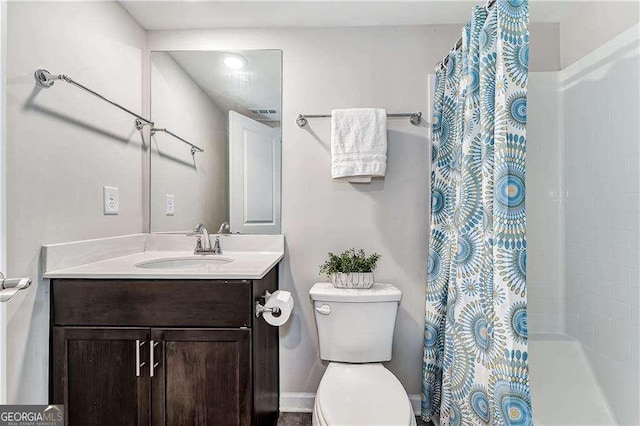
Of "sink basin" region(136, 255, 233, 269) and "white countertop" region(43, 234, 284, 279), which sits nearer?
"white countertop" region(43, 234, 284, 279)

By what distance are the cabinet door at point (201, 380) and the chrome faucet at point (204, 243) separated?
0.63 m

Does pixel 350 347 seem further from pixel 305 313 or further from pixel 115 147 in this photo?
pixel 115 147

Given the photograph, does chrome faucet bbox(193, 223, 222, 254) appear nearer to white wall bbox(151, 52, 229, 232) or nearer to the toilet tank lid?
white wall bbox(151, 52, 229, 232)

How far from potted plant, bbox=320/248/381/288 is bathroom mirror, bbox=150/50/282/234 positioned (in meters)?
Answer: 0.38

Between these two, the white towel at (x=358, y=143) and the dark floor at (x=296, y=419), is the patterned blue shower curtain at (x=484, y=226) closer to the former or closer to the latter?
the white towel at (x=358, y=143)

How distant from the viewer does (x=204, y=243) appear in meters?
1.78

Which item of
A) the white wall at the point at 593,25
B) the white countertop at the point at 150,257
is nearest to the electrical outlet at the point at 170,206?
the white countertop at the point at 150,257

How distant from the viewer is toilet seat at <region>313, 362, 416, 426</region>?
3.81ft

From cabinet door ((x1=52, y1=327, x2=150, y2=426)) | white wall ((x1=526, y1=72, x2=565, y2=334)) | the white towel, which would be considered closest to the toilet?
the white towel

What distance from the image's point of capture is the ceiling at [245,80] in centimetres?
184

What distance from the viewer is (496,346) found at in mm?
1107

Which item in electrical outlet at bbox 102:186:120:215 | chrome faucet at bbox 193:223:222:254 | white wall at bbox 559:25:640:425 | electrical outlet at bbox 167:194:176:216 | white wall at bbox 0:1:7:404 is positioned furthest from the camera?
electrical outlet at bbox 167:194:176:216

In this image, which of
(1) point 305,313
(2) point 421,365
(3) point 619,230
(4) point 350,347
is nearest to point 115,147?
(1) point 305,313

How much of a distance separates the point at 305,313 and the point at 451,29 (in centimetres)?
173
